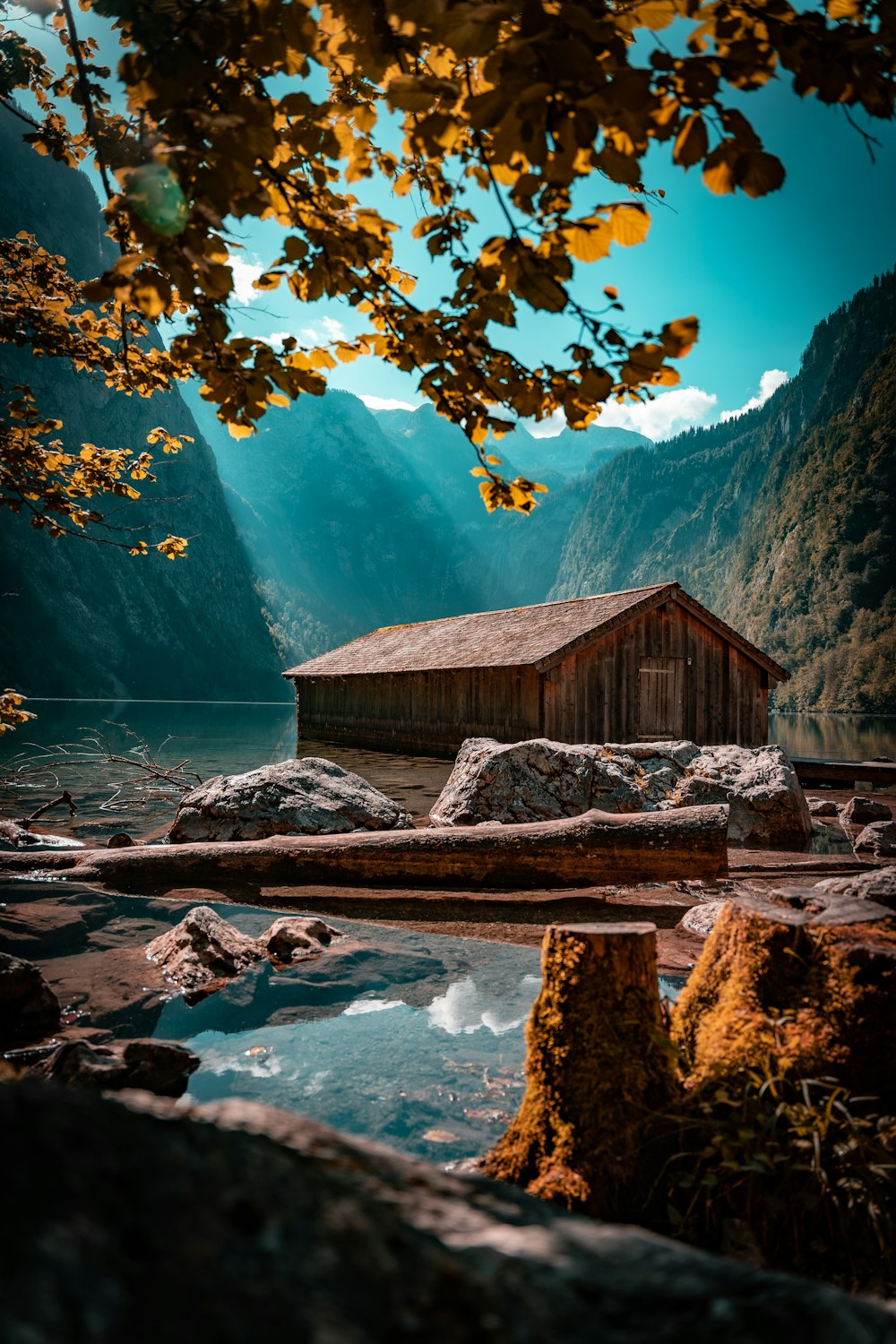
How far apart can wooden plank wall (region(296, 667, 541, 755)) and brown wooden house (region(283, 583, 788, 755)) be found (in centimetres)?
6

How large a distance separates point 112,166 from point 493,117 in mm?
1737

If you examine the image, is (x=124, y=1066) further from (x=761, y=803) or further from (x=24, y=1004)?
(x=761, y=803)

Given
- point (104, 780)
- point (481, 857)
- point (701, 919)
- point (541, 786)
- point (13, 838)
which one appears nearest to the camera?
point (701, 919)

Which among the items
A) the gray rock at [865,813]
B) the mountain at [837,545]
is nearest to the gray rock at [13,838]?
the gray rock at [865,813]

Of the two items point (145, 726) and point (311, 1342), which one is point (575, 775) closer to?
point (311, 1342)

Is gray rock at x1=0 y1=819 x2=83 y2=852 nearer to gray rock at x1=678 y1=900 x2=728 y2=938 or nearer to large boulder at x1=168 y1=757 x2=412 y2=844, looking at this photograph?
large boulder at x1=168 y1=757 x2=412 y2=844

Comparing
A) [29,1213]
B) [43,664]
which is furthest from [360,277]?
[43,664]

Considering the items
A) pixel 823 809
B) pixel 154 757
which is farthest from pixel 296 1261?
pixel 154 757

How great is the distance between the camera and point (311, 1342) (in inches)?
28.5

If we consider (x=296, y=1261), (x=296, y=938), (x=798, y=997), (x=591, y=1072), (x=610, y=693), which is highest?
(x=610, y=693)

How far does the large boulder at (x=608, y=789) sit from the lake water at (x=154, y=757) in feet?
9.67

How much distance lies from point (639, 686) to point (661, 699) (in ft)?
2.83

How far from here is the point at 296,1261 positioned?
0.82 meters

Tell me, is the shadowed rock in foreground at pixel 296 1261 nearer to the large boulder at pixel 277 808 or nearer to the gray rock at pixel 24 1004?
the gray rock at pixel 24 1004
